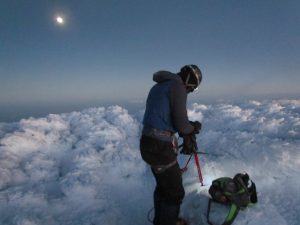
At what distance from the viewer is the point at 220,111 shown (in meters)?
58.2

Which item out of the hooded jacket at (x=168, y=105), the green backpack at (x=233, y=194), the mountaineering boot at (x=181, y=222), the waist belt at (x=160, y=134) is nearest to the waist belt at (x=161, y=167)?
the waist belt at (x=160, y=134)

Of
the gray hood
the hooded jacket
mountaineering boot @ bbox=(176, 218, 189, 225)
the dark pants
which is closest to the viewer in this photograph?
the hooded jacket

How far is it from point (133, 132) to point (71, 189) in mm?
23865

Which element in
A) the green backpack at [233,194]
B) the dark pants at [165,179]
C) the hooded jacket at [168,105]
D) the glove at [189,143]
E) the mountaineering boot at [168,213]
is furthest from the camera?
the green backpack at [233,194]

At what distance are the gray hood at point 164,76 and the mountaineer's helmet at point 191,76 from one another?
29cm

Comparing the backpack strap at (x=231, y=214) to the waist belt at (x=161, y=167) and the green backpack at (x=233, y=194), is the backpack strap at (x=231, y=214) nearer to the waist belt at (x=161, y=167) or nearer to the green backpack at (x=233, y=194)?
the green backpack at (x=233, y=194)

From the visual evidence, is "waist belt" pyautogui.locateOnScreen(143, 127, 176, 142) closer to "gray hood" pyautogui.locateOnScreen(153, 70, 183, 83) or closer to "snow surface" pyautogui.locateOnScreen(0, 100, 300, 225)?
"gray hood" pyautogui.locateOnScreen(153, 70, 183, 83)

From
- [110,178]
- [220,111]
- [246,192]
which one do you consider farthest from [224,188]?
[220,111]

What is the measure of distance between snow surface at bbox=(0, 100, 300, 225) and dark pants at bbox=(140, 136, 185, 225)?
1078mm

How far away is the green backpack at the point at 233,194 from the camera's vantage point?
4.02 metres

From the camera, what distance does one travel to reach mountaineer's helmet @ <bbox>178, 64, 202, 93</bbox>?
3520 millimetres

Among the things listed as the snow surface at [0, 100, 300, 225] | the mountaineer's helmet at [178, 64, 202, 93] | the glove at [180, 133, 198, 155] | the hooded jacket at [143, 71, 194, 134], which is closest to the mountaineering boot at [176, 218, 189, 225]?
the snow surface at [0, 100, 300, 225]

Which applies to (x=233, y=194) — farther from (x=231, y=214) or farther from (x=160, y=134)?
(x=160, y=134)

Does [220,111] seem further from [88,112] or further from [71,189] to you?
[71,189]
